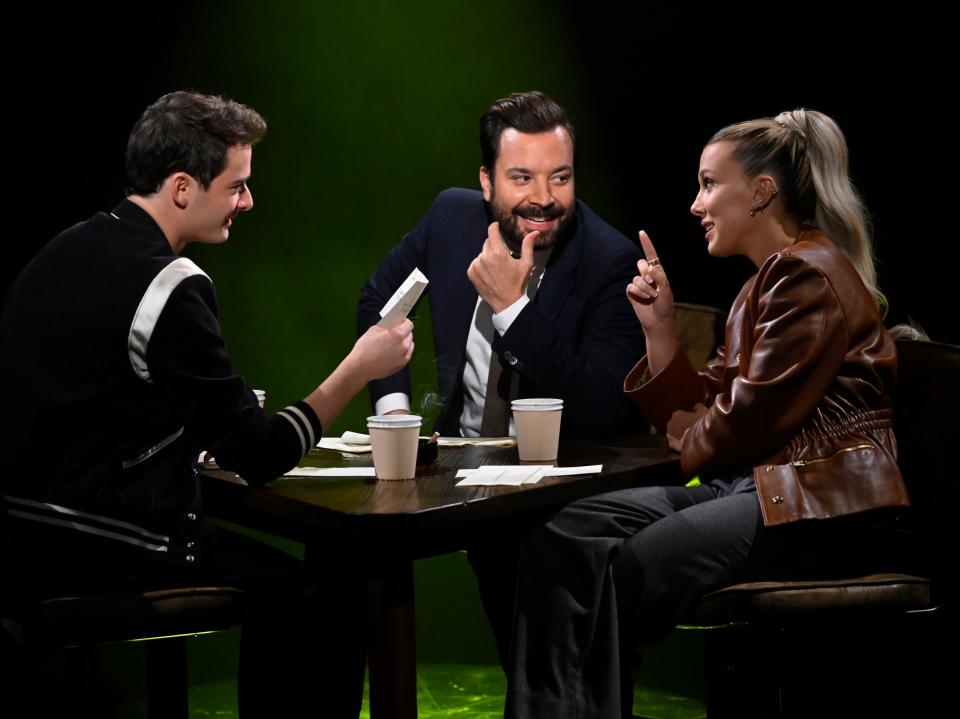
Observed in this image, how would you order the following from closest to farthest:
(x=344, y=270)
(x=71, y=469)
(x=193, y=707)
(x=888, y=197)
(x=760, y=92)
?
1. (x=71, y=469)
2. (x=888, y=197)
3. (x=760, y=92)
4. (x=193, y=707)
5. (x=344, y=270)

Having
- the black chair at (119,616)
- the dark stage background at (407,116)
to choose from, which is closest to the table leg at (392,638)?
the black chair at (119,616)

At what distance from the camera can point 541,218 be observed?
3.51m

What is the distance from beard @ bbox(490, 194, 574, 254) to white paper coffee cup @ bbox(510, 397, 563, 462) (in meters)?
0.87

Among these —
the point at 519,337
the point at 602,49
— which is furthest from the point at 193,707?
the point at 602,49

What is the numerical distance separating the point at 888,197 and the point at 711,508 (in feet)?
4.61

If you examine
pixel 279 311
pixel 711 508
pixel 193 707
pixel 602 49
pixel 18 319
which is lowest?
pixel 193 707

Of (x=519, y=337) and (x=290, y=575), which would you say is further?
(x=519, y=337)

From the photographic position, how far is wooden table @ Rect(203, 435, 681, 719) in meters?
2.29

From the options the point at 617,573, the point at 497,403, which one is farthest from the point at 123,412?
the point at 497,403

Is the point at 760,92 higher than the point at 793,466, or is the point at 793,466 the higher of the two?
the point at 760,92

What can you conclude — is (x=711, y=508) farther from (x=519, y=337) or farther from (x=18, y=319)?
(x=18, y=319)

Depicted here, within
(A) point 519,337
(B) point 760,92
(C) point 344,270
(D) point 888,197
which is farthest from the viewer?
(C) point 344,270

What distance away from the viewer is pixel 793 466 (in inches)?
102

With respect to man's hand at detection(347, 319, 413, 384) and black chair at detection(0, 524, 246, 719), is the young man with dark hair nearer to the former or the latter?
black chair at detection(0, 524, 246, 719)
